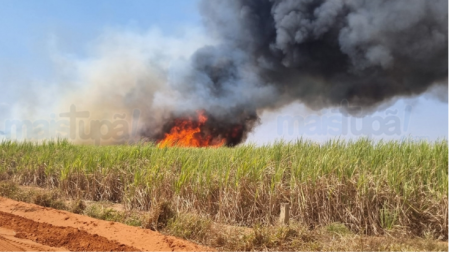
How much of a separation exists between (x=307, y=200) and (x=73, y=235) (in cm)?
402

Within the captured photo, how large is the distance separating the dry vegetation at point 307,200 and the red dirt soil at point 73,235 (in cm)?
37

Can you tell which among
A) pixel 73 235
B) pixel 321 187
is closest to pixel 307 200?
pixel 321 187

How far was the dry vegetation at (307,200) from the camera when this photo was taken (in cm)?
571

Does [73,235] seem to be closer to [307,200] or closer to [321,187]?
[307,200]

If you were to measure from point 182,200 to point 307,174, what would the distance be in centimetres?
250

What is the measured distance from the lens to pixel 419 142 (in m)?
8.84

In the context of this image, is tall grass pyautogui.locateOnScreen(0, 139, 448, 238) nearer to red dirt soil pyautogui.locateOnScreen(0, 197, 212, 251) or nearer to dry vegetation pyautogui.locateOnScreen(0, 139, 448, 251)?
dry vegetation pyautogui.locateOnScreen(0, 139, 448, 251)

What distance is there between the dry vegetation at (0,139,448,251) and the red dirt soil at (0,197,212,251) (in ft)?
1.21

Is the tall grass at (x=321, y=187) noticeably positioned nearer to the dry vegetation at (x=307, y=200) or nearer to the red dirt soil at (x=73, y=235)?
the dry vegetation at (x=307, y=200)

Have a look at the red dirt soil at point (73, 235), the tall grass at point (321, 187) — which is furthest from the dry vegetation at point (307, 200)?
the red dirt soil at point (73, 235)

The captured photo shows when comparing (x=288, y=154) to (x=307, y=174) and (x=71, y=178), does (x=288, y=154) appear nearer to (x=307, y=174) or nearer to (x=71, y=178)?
(x=307, y=174)

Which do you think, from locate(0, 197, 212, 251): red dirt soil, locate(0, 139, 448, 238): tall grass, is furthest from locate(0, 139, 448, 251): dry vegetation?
locate(0, 197, 212, 251): red dirt soil

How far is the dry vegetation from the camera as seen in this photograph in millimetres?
5707

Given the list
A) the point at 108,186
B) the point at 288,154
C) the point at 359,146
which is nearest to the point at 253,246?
the point at 288,154
